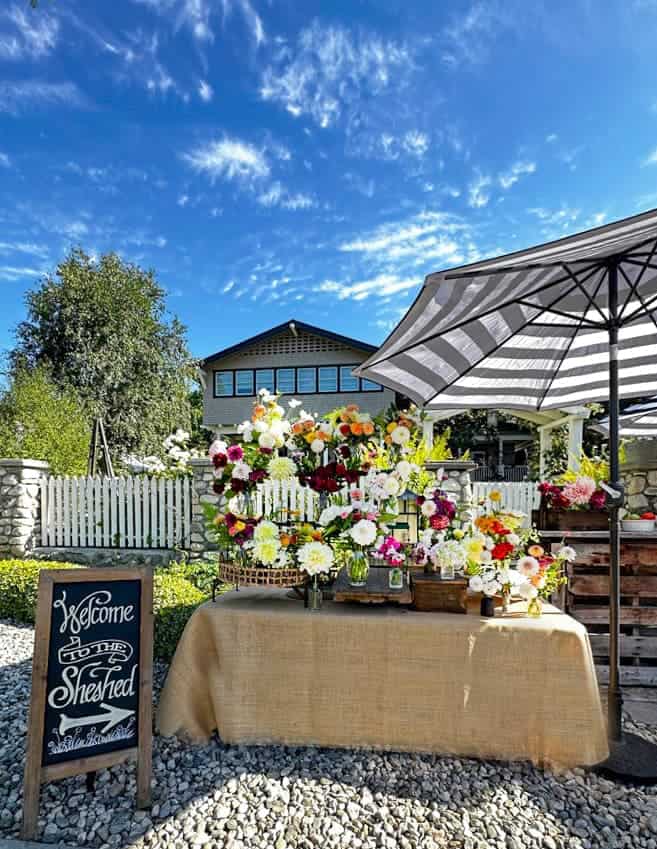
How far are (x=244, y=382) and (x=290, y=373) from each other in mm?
1732

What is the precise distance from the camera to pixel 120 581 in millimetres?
1839

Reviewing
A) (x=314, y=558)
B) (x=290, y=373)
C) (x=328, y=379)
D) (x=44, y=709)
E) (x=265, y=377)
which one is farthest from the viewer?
(x=265, y=377)

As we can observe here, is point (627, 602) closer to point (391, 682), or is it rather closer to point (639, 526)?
point (639, 526)

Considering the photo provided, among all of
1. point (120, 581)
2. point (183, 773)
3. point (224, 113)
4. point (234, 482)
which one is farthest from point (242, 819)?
point (224, 113)

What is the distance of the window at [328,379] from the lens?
1534cm

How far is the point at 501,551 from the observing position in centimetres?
202

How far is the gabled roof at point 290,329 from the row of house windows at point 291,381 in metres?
0.70

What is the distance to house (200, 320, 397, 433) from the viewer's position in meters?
15.1

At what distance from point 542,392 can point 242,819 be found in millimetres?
2932

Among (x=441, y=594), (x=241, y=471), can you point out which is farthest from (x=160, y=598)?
(x=441, y=594)

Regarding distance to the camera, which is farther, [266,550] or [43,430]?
[43,430]

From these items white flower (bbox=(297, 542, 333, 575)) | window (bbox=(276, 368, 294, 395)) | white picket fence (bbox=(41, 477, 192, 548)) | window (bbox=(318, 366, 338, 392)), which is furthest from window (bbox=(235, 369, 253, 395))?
white flower (bbox=(297, 542, 333, 575))

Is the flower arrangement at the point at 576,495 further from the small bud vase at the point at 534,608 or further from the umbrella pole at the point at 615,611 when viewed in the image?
the small bud vase at the point at 534,608

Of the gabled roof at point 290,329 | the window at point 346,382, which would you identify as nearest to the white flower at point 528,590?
the gabled roof at point 290,329
